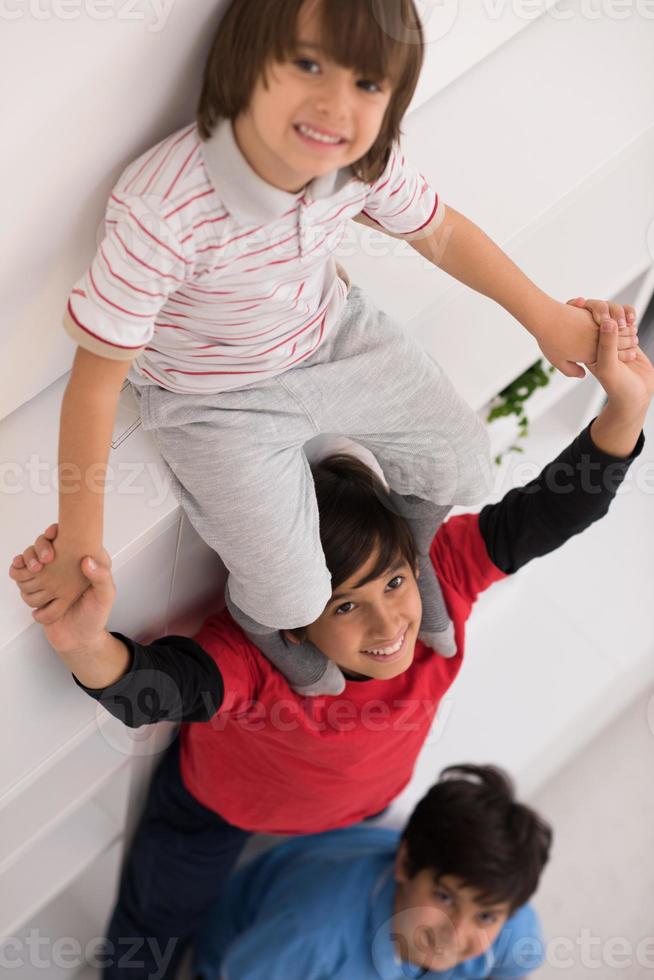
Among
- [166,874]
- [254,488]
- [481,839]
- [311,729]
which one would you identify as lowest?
[166,874]

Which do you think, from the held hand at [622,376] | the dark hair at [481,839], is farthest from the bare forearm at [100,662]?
the dark hair at [481,839]

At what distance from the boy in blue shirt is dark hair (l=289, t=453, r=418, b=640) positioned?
0.45 metres

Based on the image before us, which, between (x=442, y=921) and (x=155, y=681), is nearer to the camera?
(x=155, y=681)

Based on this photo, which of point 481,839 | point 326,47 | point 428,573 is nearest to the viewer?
point 326,47

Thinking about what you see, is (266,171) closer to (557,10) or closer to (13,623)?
(13,623)

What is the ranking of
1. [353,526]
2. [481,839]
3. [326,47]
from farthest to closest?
1. [481,839]
2. [353,526]
3. [326,47]

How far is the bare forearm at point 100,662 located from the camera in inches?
29.0

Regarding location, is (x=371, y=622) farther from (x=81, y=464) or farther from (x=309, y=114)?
(x=309, y=114)

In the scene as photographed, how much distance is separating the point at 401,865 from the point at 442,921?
86 millimetres

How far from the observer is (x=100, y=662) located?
0.75m

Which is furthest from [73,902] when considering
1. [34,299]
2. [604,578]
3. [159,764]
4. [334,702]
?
[34,299]

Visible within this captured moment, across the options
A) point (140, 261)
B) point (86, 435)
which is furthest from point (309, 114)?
point (86, 435)

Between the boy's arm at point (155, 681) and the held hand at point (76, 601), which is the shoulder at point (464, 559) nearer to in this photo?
the boy's arm at point (155, 681)

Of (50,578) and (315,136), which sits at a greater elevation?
(315,136)
